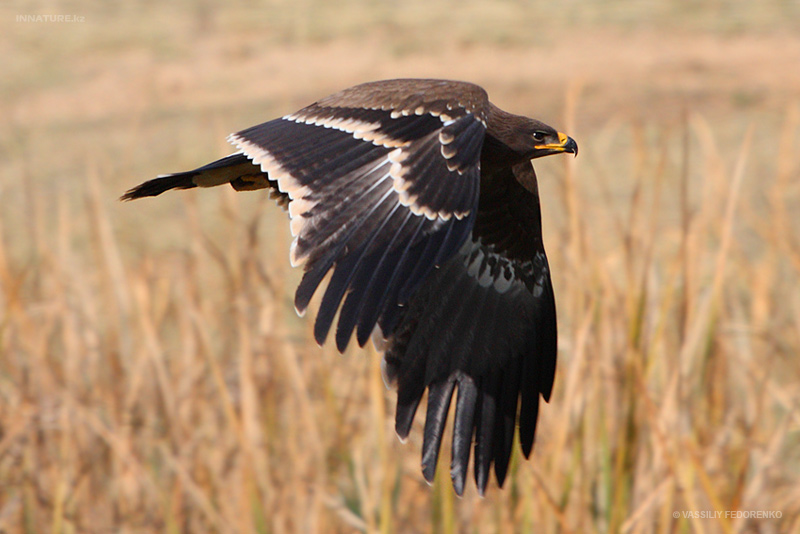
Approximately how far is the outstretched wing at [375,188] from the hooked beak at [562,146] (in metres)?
0.49

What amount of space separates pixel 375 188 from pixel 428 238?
145mm

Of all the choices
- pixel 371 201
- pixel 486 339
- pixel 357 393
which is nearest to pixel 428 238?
pixel 371 201

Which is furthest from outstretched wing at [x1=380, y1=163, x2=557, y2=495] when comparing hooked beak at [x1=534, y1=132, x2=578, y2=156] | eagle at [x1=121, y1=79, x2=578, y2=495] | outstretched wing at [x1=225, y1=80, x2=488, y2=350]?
outstretched wing at [x1=225, y1=80, x2=488, y2=350]

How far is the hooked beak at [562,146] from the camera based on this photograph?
2.80 m

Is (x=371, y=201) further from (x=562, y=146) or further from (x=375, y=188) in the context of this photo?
(x=562, y=146)

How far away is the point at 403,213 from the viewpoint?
2.09m

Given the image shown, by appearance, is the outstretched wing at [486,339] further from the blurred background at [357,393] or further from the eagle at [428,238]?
the blurred background at [357,393]

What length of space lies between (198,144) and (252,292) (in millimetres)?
4233

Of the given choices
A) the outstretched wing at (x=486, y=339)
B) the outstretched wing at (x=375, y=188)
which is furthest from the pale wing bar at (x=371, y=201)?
the outstretched wing at (x=486, y=339)

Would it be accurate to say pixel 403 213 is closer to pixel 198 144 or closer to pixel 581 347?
pixel 581 347

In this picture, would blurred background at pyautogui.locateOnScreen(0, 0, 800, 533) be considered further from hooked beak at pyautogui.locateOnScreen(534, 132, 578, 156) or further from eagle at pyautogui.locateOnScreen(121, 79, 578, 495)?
hooked beak at pyautogui.locateOnScreen(534, 132, 578, 156)

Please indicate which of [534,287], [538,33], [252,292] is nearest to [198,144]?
Answer: [538,33]

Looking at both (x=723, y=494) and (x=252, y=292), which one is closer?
(x=723, y=494)

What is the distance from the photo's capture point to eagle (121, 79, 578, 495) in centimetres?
204
